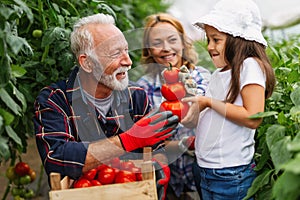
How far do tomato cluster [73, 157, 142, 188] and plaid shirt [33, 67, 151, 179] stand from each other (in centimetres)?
7

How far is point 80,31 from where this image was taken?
2.45 m

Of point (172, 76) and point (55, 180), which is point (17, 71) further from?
point (172, 76)

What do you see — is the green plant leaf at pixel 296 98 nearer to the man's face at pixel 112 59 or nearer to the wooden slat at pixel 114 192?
the wooden slat at pixel 114 192

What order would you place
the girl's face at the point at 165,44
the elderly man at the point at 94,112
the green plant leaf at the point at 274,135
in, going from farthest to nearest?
the girl's face at the point at 165,44
the elderly man at the point at 94,112
the green plant leaf at the point at 274,135

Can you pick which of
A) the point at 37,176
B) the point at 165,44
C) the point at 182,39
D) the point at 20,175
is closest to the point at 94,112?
the point at 20,175

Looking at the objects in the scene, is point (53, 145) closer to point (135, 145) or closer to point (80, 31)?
point (135, 145)

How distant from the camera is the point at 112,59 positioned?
2396 mm

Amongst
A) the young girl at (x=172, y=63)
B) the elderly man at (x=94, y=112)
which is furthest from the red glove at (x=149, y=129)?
the young girl at (x=172, y=63)

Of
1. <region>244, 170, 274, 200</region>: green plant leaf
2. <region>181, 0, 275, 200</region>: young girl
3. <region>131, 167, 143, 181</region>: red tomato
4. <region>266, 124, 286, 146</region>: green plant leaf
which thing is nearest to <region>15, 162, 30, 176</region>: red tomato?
<region>131, 167, 143, 181</region>: red tomato

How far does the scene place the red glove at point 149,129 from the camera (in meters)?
2.07

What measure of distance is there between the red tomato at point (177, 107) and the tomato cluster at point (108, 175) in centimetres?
28

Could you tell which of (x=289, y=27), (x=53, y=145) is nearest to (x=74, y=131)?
(x=53, y=145)

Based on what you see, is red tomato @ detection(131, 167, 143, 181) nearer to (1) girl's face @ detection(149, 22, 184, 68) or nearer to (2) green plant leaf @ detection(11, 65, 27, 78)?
(2) green plant leaf @ detection(11, 65, 27, 78)

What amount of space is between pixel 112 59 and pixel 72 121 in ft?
1.14
